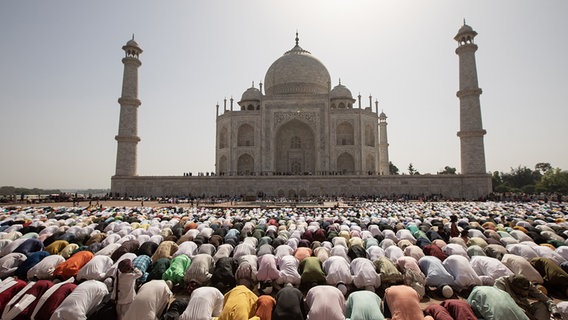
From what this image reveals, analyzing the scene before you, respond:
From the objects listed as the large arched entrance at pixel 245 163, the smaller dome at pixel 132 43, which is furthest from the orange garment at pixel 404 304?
the smaller dome at pixel 132 43

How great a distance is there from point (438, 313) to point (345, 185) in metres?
22.5

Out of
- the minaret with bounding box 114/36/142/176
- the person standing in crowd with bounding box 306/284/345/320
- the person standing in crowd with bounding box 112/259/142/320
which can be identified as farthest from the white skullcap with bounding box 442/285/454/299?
the minaret with bounding box 114/36/142/176

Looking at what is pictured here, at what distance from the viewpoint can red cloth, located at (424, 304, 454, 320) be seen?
4070 mm

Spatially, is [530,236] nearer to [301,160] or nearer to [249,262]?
[249,262]

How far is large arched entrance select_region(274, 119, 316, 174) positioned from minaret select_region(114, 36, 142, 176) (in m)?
13.0

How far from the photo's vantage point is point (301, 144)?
114 ft

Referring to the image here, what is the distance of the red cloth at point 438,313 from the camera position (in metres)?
4.07

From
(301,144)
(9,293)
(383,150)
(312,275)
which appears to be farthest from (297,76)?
(9,293)

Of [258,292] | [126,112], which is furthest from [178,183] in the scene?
[258,292]

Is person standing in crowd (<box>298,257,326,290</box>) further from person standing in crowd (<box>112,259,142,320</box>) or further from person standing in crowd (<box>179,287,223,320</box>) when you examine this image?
person standing in crowd (<box>112,259,142,320</box>)

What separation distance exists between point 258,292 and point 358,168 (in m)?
26.7

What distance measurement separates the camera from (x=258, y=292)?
20.5 ft

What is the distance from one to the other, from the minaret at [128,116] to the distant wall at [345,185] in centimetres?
592

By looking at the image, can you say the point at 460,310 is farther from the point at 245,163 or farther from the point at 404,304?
the point at 245,163
